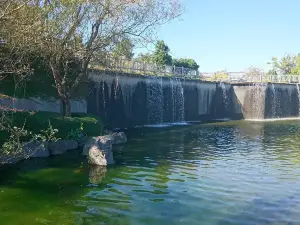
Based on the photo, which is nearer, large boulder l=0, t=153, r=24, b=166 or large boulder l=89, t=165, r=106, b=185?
large boulder l=89, t=165, r=106, b=185

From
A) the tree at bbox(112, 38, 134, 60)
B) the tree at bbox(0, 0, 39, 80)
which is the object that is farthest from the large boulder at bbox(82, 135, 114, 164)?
the tree at bbox(112, 38, 134, 60)

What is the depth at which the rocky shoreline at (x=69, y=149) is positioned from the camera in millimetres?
12914

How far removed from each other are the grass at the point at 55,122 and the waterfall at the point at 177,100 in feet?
46.7

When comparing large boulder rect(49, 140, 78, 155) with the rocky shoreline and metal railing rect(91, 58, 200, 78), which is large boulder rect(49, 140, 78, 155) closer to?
the rocky shoreline

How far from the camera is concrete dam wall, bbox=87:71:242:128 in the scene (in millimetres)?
24500

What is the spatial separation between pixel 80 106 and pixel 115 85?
389 cm

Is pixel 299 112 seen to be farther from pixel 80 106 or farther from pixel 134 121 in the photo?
pixel 80 106

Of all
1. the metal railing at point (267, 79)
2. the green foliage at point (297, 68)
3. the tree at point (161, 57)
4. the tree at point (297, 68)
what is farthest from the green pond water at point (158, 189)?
the tree at point (297, 68)

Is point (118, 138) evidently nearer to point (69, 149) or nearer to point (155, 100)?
point (69, 149)

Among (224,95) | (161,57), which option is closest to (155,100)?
(224,95)

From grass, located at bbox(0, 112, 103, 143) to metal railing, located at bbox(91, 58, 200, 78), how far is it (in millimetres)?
3282

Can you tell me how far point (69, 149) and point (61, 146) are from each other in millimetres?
555

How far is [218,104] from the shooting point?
39.7 metres

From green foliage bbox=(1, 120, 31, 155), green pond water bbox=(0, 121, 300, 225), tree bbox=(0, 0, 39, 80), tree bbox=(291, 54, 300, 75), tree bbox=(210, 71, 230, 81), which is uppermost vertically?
tree bbox=(291, 54, 300, 75)
